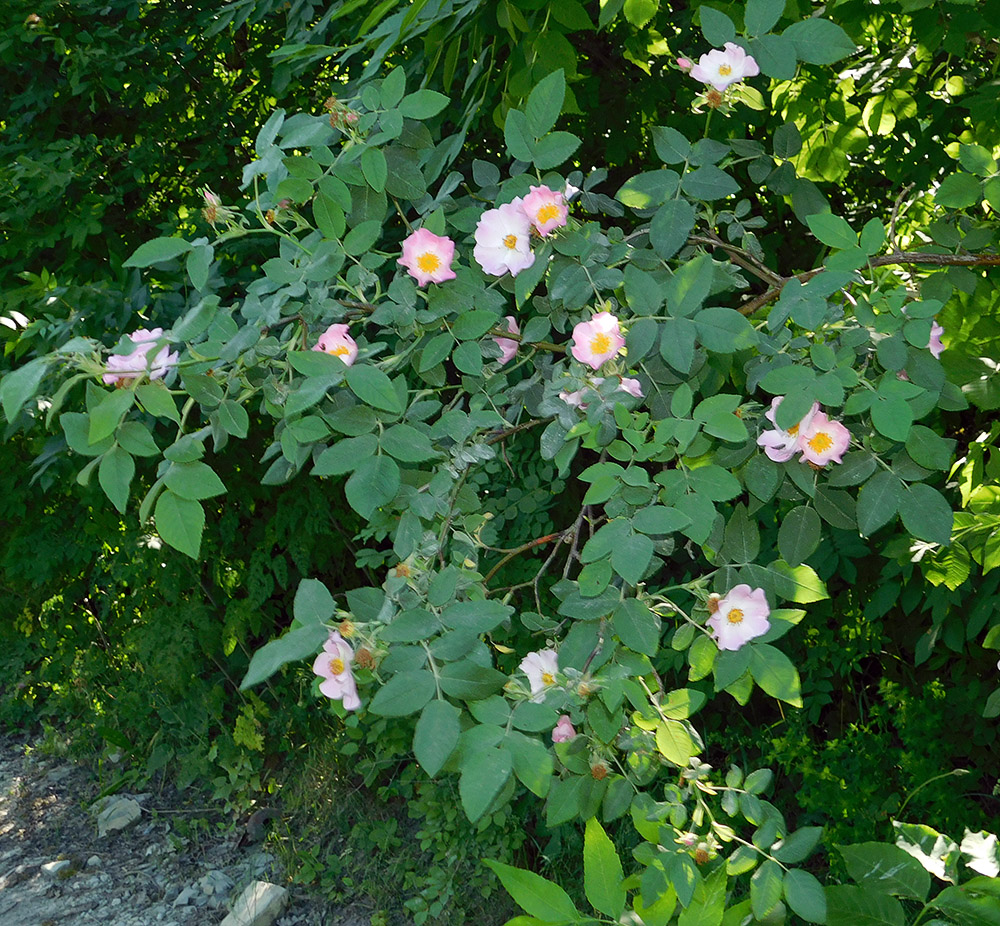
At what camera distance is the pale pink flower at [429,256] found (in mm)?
1216

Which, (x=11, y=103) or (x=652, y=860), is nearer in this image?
(x=652, y=860)

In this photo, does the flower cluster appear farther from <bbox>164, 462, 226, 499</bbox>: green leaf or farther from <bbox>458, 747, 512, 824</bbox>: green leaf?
<bbox>164, 462, 226, 499</bbox>: green leaf

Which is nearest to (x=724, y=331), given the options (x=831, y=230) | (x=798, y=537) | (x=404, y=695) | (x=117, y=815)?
(x=831, y=230)

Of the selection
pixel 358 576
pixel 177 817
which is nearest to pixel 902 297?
pixel 358 576

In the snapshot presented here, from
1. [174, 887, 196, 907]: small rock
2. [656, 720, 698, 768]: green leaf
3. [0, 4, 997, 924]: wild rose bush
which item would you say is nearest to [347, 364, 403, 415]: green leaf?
[0, 4, 997, 924]: wild rose bush

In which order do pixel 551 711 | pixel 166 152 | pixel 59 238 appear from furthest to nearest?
pixel 166 152
pixel 59 238
pixel 551 711

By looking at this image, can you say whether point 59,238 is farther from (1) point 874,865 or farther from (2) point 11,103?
(1) point 874,865

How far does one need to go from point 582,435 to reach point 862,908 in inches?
21.8

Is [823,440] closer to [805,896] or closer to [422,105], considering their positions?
[805,896]

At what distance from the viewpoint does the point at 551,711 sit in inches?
36.4

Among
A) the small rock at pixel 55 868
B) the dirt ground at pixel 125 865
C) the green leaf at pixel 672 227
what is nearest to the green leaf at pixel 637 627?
the green leaf at pixel 672 227

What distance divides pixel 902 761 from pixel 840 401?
A: 5.81ft

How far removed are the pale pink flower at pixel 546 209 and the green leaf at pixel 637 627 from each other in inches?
17.2

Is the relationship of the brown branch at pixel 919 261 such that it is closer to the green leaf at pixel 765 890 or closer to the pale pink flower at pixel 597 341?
the pale pink flower at pixel 597 341
